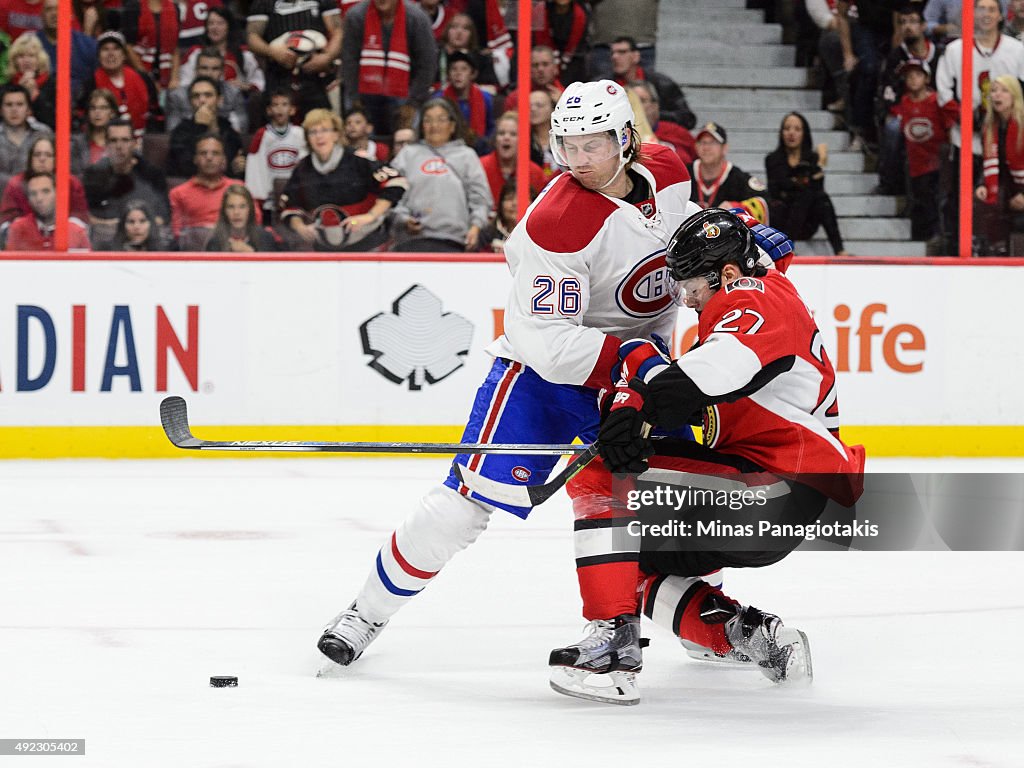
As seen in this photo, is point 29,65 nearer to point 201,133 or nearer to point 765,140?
point 201,133

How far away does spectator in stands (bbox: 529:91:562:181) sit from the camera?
6.40 meters

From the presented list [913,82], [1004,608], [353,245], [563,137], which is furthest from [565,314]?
[913,82]

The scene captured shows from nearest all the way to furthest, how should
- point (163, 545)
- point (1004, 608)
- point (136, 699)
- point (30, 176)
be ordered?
point (136, 699), point (1004, 608), point (163, 545), point (30, 176)

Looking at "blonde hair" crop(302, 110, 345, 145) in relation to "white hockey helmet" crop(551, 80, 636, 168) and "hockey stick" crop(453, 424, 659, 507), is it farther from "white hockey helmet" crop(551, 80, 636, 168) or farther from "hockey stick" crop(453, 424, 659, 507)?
"hockey stick" crop(453, 424, 659, 507)

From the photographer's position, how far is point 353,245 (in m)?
6.36

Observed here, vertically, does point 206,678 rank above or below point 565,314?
below

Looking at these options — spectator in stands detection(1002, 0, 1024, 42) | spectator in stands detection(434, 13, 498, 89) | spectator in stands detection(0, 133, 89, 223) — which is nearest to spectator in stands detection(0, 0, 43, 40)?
spectator in stands detection(0, 133, 89, 223)

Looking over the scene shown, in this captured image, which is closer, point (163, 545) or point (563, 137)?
point (563, 137)

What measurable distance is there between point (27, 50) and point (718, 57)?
280cm

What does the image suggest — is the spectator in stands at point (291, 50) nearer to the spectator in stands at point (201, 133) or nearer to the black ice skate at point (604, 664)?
the spectator in stands at point (201, 133)

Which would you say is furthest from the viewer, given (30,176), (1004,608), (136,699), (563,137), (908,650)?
(30,176)

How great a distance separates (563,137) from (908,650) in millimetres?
1210

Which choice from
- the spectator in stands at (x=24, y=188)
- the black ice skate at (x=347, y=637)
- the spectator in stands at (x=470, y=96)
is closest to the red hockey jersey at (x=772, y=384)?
the black ice skate at (x=347, y=637)

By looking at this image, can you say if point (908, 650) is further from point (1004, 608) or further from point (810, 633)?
point (1004, 608)
